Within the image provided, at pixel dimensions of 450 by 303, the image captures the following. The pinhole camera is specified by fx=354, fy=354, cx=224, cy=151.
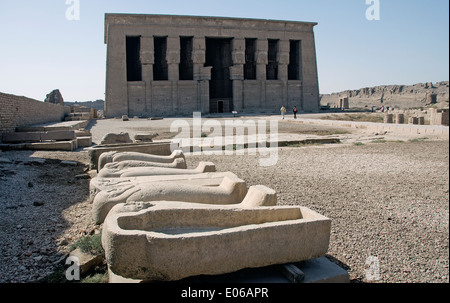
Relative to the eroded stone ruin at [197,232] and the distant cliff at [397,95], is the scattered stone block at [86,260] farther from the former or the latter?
the distant cliff at [397,95]

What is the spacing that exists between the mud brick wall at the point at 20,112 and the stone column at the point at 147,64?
42.6ft

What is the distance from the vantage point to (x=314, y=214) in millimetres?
3000

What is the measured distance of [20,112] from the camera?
12.8 m

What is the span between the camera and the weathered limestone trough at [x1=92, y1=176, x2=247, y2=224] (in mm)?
3582

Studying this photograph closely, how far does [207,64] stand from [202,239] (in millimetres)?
35041

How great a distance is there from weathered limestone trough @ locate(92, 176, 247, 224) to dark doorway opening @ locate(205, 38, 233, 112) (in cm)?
3053

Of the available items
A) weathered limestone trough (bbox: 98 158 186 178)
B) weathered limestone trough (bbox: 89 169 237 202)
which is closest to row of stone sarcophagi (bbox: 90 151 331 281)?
weathered limestone trough (bbox: 89 169 237 202)

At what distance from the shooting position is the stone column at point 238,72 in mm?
31994

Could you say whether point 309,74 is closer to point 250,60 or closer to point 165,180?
point 250,60

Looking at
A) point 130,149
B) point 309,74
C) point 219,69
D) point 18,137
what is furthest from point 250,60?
point 130,149
